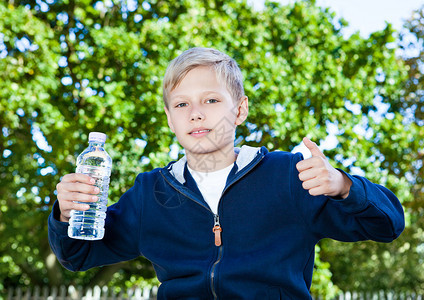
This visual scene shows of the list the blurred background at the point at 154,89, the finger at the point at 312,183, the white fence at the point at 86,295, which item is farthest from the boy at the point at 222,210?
the white fence at the point at 86,295

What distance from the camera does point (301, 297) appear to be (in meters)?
2.15

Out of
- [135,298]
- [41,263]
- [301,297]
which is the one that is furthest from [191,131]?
[41,263]

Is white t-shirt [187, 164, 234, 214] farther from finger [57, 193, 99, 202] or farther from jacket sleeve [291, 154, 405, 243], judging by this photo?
finger [57, 193, 99, 202]

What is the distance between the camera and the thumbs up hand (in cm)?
195

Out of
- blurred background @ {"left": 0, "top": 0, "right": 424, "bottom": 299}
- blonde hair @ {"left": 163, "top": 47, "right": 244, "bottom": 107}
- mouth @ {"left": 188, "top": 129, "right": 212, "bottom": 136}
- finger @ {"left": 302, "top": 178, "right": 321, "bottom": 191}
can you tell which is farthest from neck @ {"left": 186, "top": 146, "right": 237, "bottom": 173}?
blurred background @ {"left": 0, "top": 0, "right": 424, "bottom": 299}

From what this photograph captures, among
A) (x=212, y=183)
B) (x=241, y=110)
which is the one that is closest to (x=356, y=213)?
(x=212, y=183)

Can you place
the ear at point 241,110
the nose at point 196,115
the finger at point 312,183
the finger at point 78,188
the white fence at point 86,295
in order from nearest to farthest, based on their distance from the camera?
the finger at point 312,183
the finger at point 78,188
the nose at point 196,115
the ear at point 241,110
the white fence at point 86,295

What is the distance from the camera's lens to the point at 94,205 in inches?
101

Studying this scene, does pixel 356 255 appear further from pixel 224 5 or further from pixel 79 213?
pixel 79 213

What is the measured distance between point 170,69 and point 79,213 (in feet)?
2.85

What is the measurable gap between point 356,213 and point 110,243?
120 centimetres

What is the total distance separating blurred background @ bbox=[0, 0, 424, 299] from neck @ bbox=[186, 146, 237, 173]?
6077 millimetres

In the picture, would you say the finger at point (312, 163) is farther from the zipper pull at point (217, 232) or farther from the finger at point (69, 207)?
the finger at point (69, 207)

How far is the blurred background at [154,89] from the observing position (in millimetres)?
9070
